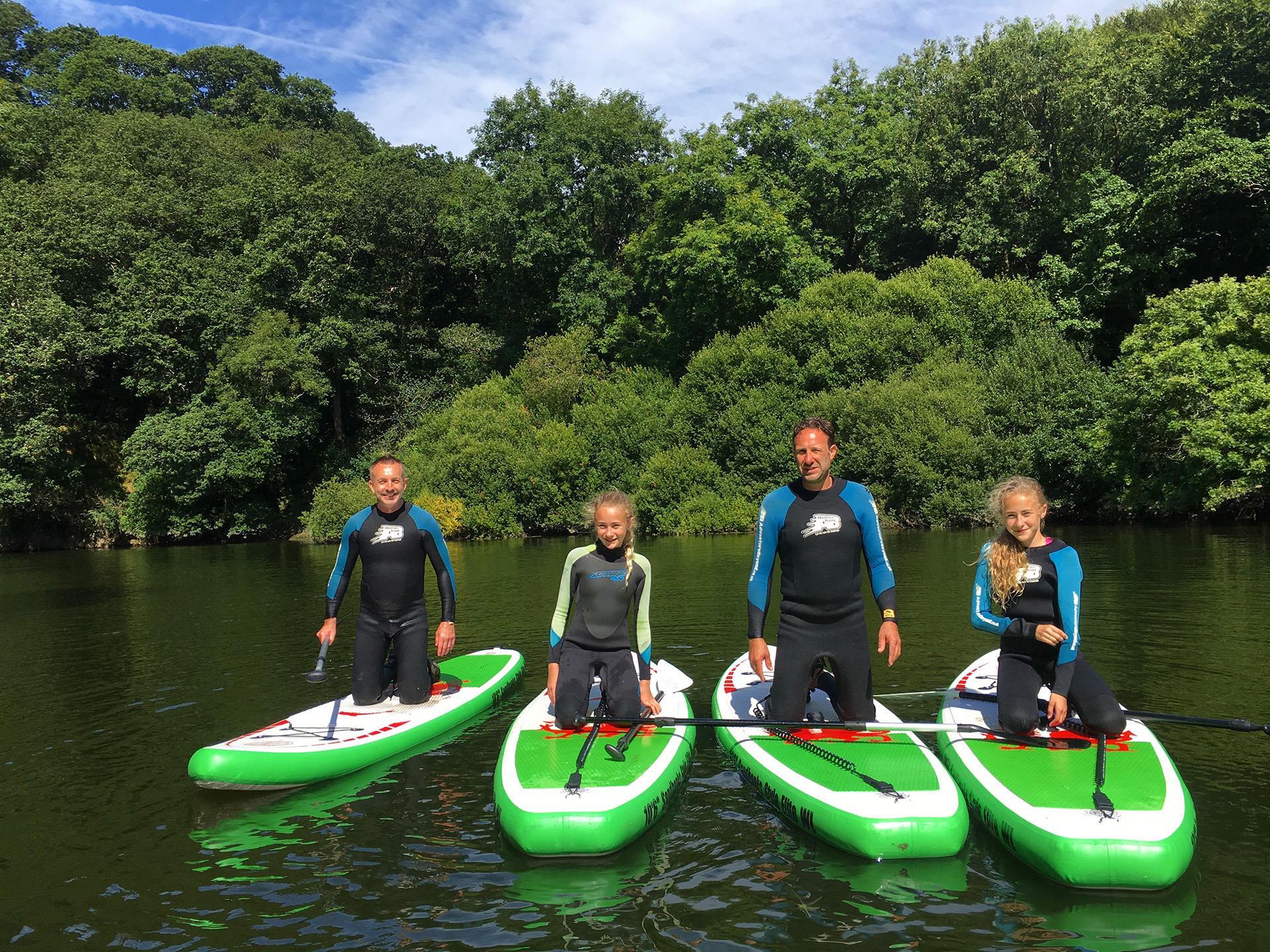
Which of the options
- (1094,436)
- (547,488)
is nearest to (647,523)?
(547,488)

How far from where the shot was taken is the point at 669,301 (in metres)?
42.8

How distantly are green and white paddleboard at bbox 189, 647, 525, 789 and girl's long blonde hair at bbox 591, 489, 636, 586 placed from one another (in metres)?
2.33

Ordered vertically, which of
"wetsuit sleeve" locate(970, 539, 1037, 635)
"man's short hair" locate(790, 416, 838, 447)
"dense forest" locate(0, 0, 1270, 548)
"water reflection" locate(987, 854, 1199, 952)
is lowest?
"water reflection" locate(987, 854, 1199, 952)

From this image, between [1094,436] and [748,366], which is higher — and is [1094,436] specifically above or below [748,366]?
below

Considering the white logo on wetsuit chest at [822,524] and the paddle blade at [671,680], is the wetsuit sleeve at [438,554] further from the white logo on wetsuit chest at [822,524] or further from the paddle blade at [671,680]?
the white logo on wetsuit chest at [822,524]

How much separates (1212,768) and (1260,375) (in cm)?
2178

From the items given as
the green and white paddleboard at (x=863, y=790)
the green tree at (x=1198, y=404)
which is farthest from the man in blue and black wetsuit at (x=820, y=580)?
the green tree at (x=1198, y=404)

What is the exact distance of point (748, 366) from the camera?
3578cm

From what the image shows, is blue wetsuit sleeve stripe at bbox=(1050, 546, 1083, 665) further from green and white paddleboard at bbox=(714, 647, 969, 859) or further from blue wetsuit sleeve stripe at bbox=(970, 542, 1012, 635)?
green and white paddleboard at bbox=(714, 647, 969, 859)

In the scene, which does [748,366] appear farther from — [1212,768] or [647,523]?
[1212,768]

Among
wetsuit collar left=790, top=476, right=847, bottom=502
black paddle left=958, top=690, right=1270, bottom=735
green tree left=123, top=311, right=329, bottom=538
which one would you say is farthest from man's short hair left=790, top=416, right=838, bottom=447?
green tree left=123, top=311, right=329, bottom=538

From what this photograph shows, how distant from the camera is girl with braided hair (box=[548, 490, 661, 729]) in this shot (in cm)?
707

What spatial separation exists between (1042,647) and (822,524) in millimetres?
1694

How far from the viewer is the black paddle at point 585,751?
5785 millimetres
